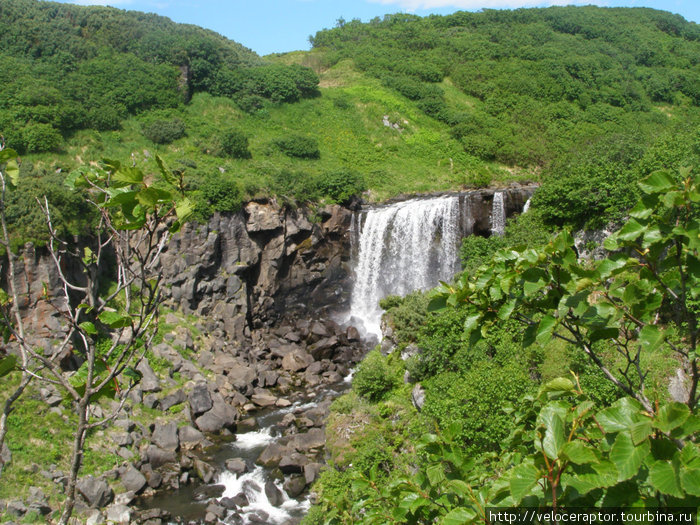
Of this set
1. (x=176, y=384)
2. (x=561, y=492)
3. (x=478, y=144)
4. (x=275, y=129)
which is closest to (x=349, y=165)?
(x=275, y=129)

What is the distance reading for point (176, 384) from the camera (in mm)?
20500

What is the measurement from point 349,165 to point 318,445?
2661cm

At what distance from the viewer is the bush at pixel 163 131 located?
117ft

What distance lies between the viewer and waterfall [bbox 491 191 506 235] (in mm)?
26781

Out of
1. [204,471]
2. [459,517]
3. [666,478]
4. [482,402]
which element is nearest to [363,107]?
[204,471]

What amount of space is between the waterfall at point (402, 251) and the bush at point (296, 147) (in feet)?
38.3

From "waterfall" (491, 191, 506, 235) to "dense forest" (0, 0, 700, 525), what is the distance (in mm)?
2407

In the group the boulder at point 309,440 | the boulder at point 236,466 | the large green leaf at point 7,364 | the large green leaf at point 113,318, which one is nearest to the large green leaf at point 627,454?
the large green leaf at point 113,318

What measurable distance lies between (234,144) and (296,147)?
536cm

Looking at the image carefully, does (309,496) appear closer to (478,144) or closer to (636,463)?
(636,463)

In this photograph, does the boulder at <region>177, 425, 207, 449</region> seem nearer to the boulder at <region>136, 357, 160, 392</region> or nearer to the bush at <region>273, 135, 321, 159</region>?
the boulder at <region>136, 357, 160, 392</region>

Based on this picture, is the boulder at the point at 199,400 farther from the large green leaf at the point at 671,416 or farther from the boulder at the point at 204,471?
the large green leaf at the point at 671,416

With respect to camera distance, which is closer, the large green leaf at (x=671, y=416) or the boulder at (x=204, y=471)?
the large green leaf at (x=671, y=416)

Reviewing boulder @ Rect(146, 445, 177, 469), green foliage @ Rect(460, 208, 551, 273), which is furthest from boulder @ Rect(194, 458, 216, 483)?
green foliage @ Rect(460, 208, 551, 273)
